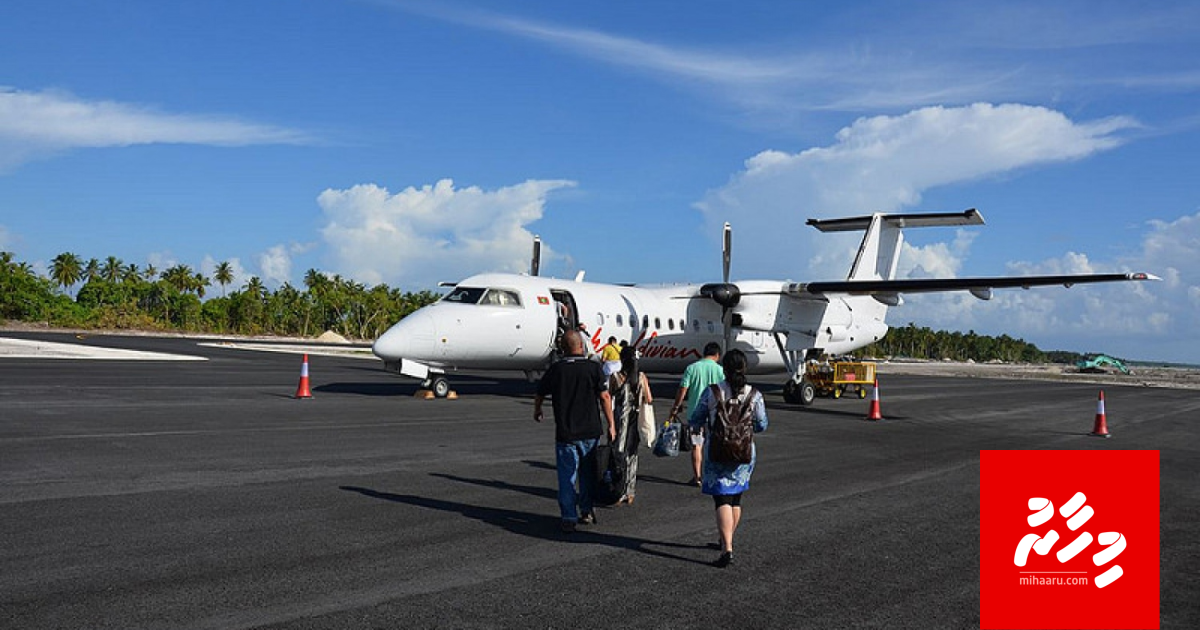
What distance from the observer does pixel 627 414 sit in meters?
9.84

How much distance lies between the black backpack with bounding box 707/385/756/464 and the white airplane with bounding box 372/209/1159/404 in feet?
42.9

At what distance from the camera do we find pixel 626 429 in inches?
384

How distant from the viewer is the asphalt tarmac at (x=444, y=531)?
561cm

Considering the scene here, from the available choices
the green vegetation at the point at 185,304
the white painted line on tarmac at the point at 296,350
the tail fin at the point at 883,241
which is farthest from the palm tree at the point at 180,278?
the tail fin at the point at 883,241

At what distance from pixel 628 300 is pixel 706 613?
63.0ft

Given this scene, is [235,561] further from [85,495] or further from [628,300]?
[628,300]

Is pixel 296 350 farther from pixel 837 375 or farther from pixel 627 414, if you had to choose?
pixel 627 414

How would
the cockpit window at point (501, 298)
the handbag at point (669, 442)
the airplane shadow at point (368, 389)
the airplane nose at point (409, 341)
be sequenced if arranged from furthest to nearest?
1. the airplane shadow at point (368, 389)
2. the cockpit window at point (501, 298)
3. the airplane nose at point (409, 341)
4. the handbag at point (669, 442)

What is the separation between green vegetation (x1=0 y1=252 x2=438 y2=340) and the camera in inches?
3501

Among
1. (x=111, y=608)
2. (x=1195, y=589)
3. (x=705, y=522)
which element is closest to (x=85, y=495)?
(x=111, y=608)

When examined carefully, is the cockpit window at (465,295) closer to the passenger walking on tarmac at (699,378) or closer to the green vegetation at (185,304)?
the passenger walking on tarmac at (699,378)

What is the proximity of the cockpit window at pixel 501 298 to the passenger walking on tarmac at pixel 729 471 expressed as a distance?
1391 centimetres

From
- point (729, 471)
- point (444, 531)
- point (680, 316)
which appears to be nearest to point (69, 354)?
point (680, 316)

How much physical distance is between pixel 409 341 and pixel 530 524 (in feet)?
38.7
